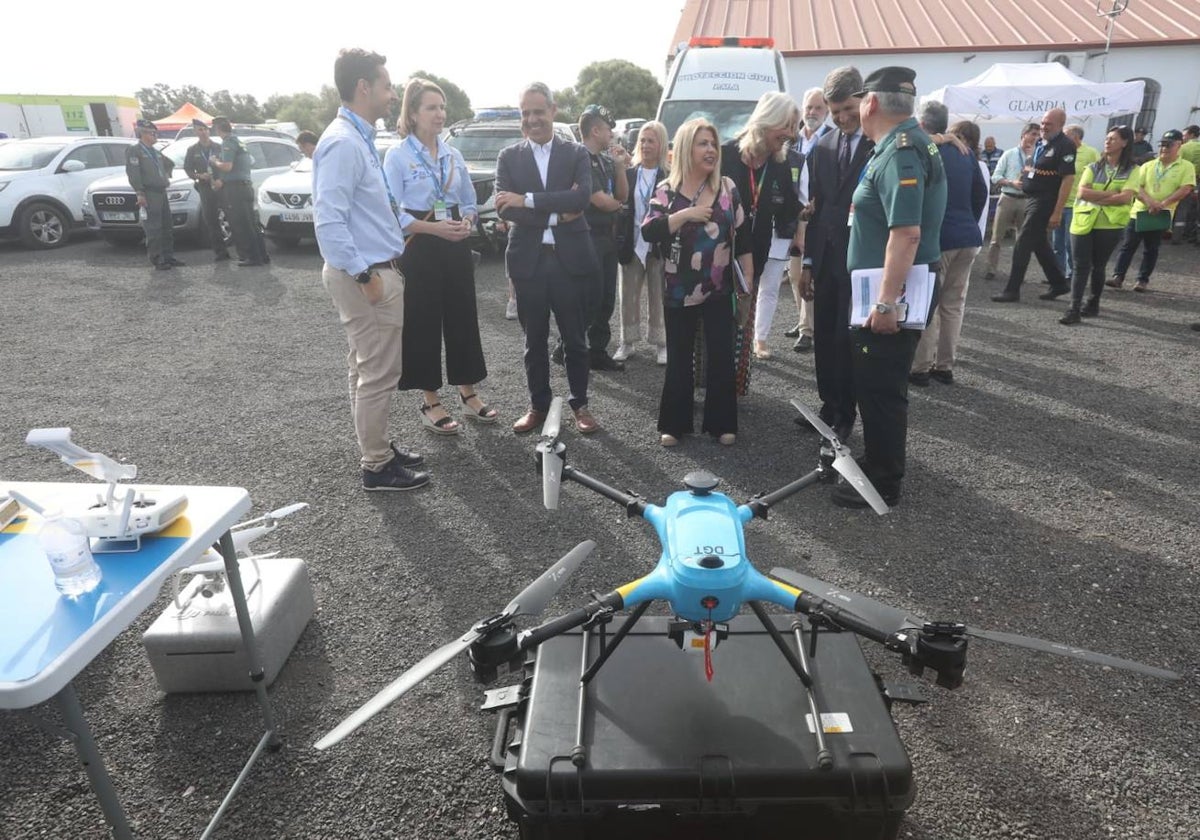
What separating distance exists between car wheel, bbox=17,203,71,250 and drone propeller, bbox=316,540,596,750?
551 inches

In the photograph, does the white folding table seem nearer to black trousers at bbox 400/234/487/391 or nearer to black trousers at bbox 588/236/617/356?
black trousers at bbox 400/234/487/391

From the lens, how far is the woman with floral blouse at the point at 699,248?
3971mm

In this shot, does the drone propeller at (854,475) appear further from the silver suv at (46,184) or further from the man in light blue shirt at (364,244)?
the silver suv at (46,184)

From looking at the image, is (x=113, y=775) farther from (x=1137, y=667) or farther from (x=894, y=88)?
(x=894, y=88)

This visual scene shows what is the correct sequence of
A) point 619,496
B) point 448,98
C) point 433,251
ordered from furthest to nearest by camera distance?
point 448,98 < point 433,251 < point 619,496

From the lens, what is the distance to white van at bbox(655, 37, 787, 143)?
8.79 meters

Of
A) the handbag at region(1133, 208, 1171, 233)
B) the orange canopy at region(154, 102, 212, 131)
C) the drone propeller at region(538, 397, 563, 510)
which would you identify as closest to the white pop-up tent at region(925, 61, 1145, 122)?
the handbag at region(1133, 208, 1171, 233)

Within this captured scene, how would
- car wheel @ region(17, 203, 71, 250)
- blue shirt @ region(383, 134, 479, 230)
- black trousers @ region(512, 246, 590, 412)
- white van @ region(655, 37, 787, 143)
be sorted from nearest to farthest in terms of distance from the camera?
1. blue shirt @ region(383, 134, 479, 230)
2. black trousers @ region(512, 246, 590, 412)
3. white van @ region(655, 37, 787, 143)
4. car wheel @ region(17, 203, 71, 250)

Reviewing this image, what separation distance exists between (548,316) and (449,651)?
322cm

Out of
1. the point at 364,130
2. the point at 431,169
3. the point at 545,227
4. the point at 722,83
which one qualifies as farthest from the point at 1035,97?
the point at 364,130

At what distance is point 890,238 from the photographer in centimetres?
331

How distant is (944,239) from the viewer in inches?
207

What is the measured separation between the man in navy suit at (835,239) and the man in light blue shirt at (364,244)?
2509 mm

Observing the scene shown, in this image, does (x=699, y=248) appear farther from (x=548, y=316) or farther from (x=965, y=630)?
(x=965, y=630)
